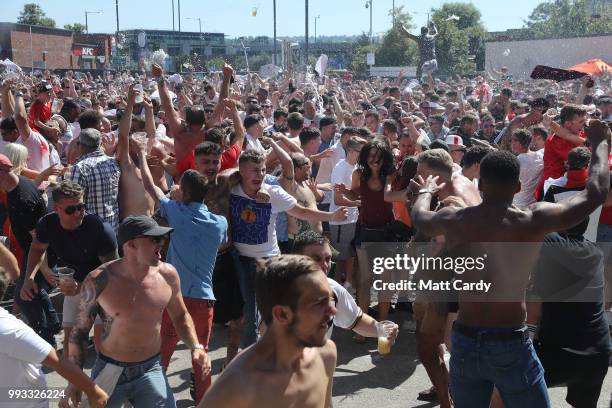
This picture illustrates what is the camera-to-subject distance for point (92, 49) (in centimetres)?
7288

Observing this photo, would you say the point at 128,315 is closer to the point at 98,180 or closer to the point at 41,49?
the point at 98,180

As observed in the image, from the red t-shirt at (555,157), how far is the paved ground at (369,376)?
2.13m

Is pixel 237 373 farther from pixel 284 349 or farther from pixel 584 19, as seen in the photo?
pixel 584 19

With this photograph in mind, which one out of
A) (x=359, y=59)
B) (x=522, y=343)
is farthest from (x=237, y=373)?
(x=359, y=59)

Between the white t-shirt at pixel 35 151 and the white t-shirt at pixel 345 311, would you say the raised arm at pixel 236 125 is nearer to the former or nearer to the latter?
the white t-shirt at pixel 35 151

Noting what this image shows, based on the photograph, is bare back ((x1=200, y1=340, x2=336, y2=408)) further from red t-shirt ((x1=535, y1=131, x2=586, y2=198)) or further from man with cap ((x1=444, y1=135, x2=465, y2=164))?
man with cap ((x1=444, y1=135, x2=465, y2=164))

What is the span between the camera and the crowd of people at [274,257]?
10.9 ft

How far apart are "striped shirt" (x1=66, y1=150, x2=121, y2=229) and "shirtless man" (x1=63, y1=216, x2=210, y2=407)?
2396 millimetres

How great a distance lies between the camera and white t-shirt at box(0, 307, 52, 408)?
10.9 ft

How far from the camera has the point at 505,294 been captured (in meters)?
3.75

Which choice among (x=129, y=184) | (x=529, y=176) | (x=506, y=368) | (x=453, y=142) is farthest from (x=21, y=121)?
(x=506, y=368)

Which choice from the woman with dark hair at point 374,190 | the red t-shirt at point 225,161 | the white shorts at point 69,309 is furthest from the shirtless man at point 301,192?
the white shorts at point 69,309

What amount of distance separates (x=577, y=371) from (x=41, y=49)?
64.9m

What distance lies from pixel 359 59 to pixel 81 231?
199ft
